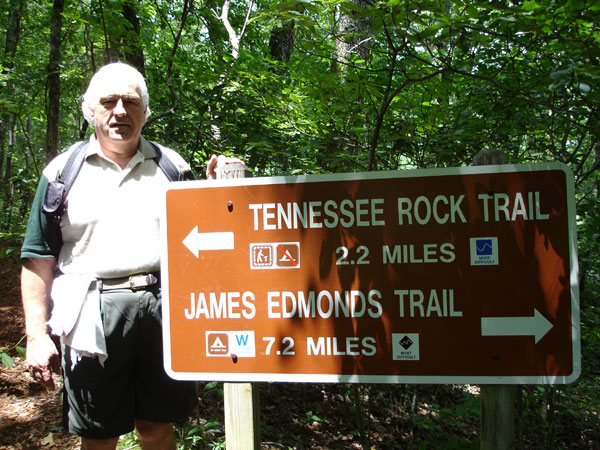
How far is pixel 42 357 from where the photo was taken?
A: 73.9 inches

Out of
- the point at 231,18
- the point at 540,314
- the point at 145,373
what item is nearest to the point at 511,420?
the point at 540,314

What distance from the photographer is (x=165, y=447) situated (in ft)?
6.93

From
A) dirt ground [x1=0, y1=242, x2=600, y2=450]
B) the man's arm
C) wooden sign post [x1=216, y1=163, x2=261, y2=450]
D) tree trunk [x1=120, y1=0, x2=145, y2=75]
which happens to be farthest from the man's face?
tree trunk [x1=120, y1=0, x2=145, y2=75]

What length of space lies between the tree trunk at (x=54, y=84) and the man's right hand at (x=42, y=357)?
3206 millimetres

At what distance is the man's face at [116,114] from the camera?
195 cm

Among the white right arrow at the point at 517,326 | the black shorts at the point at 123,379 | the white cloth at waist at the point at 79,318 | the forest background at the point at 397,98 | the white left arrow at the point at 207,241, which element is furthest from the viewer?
the forest background at the point at 397,98

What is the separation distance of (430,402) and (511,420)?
147 inches

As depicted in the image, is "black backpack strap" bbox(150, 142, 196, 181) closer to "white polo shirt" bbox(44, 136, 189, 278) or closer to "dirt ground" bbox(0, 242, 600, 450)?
"white polo shirt" bbox(44, 136, 189, 278)

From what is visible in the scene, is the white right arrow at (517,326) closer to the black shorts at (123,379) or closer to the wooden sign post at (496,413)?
the wooden sign post at (496,413)

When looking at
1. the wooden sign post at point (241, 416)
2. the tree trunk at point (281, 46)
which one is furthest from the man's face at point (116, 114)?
the tree trunk at point (281, 46)

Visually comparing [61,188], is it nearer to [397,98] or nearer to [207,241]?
[207,241]

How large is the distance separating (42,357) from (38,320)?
0.16 m

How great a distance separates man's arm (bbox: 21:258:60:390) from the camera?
1885 millimetres

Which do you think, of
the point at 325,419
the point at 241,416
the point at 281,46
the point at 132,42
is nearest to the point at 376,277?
the point at 241,416
